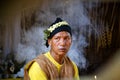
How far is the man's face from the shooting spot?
1199mm

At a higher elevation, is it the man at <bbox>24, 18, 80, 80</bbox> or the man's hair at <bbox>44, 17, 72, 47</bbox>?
the man's hair at <bbox>44, 17, 72, 47</bbox>

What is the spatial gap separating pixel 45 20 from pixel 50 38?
0.32 feet

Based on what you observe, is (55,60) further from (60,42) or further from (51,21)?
(51,21)

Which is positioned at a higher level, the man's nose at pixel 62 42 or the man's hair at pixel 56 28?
the man's hair at pixel 56 28

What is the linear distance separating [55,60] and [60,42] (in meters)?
0.10

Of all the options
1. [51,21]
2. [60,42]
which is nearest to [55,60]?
[60,42]

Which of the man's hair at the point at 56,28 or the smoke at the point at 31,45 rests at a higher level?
the man's hair at the point at 56,28

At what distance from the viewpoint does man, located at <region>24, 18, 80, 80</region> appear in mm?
1166

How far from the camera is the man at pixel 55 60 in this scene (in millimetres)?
1166

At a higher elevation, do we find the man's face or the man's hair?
the man's hair

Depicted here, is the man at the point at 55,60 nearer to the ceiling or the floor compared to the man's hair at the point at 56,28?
nearer to the floor

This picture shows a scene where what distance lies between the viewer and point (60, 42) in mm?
1209

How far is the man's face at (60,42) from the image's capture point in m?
1.20

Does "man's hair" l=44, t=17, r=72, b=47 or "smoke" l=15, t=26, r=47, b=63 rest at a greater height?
"man's hair" l=44, t=17, r=72, b=47
